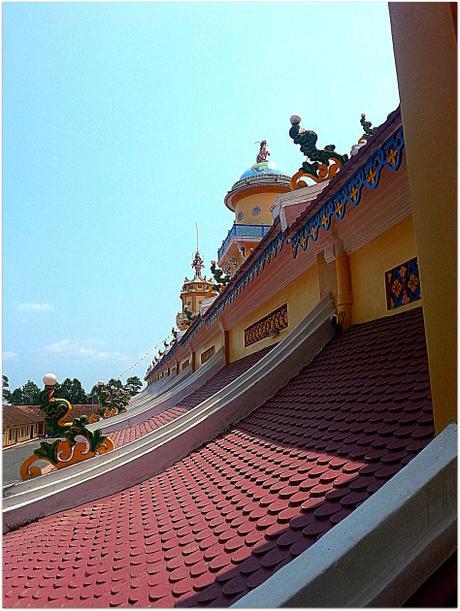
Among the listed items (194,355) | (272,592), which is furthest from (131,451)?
(194,355)

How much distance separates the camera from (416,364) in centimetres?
279

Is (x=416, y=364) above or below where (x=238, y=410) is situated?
above

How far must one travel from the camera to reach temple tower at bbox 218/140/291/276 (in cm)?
1611

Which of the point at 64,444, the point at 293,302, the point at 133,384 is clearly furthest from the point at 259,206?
the point at 133,384

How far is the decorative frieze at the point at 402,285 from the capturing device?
336cm

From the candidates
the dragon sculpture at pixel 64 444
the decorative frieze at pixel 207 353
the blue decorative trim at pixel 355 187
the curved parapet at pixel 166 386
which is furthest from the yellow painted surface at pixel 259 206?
the blue decorative trim at pixel 355 187

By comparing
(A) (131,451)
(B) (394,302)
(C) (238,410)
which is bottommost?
(A) (131,451)

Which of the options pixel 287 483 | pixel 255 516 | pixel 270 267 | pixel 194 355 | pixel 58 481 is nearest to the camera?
pixel 255 516

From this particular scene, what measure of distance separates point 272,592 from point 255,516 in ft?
3.52

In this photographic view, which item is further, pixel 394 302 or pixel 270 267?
pixel 270 267

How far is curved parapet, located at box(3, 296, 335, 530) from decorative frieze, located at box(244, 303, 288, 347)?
1406mm

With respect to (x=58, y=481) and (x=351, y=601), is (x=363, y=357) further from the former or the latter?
(x=58, y=481)

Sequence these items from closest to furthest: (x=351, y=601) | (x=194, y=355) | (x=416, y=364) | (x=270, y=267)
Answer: (x=351, y=601) < (x=416, y=364) < (x=270, y=267) < (x=194, y=355)

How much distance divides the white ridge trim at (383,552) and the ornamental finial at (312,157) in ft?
12.5
